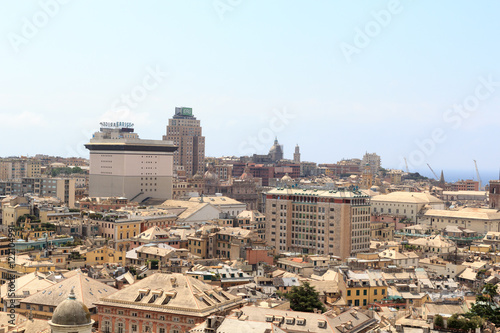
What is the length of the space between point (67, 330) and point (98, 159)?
15773 cm

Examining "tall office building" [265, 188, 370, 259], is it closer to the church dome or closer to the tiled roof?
the tiled roof

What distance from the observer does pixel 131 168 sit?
593ft

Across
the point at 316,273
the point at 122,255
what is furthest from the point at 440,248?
the point at 122,255

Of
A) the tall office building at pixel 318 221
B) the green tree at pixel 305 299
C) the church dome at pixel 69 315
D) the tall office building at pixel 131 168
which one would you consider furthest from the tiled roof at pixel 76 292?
the tall office building at pixel 131 168

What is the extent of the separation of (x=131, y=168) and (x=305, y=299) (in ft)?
385

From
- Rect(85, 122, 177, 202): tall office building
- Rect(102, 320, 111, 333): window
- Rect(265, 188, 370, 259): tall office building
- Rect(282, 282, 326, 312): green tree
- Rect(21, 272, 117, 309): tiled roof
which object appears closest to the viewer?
Rect(102, 320, 111, 333): window

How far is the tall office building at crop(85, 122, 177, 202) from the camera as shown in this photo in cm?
18050

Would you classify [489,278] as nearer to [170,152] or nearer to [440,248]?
[440,248]

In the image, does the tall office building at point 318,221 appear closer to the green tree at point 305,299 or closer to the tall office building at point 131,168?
the green tree at point 305,299

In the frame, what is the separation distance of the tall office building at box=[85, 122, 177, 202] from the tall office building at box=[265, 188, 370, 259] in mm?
53599

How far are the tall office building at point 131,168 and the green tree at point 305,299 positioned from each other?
111 metres

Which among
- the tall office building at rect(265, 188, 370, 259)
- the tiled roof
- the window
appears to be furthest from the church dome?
the tall office building at rect(265, 188, 370, 259)

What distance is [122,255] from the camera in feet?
312

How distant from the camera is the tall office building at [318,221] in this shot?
123 metres
